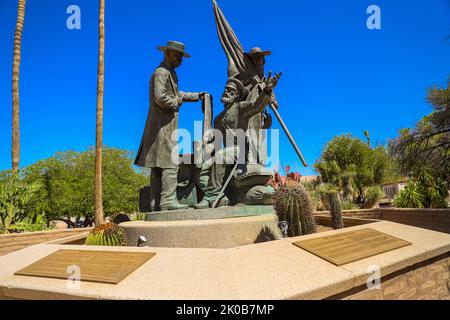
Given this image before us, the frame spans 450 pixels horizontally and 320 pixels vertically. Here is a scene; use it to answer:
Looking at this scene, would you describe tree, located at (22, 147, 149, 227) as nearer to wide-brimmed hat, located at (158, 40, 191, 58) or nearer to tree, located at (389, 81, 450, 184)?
wide-brimmed hat, located at (158, 40, 191, 58)

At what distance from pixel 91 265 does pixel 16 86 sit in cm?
1294

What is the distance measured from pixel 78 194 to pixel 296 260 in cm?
1797

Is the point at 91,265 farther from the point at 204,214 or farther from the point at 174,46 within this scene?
the point at 174,46

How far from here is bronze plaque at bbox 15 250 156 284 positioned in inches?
113

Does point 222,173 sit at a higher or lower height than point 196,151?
lower

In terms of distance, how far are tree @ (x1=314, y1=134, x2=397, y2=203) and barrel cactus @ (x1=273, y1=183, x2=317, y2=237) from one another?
67.4ft

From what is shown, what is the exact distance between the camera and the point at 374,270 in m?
2.94

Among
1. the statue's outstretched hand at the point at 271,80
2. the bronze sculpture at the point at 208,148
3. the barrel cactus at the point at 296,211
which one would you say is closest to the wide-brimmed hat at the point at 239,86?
the bronze sculpture at the point at 208,148

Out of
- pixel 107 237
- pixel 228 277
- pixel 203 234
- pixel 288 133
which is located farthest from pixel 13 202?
pixel 228 277

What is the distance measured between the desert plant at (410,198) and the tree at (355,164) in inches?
465

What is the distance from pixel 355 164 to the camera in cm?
2630

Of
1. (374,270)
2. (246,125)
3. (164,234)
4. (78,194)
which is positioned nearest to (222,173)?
(246,125)

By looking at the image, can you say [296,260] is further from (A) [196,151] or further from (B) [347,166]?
(B) [347,166]
